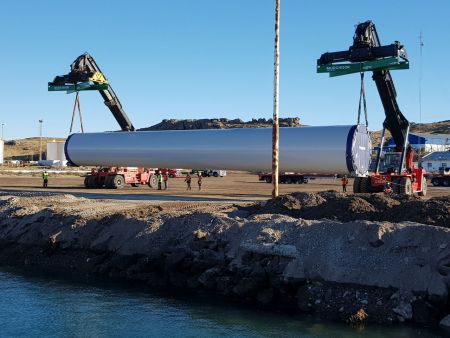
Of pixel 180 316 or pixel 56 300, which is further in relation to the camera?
pixel 56 300

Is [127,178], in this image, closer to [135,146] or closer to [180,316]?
[135,146]

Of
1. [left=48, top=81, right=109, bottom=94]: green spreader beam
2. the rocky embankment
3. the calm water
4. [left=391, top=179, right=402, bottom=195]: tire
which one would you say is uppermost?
[left=48, top=81, right=109, bottom=94]: green spreader beam

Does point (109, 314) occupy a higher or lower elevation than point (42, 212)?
lower

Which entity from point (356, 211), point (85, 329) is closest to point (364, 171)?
point (356, 211)

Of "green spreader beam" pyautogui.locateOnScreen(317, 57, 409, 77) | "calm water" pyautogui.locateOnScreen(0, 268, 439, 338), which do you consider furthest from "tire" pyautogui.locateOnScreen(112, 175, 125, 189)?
"calm water" pyautogui.locateOnScreen(0, 268, 439, 338)

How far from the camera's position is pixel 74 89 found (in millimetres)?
45531

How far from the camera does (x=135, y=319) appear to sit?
14.8 meters

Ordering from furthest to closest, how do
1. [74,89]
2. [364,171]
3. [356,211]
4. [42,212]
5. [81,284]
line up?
1. [74,89]
2. [364,171]
3. [42,212]
4. [356,211]
5. [81,284]

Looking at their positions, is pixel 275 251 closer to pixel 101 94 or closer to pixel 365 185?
pixel 365 185

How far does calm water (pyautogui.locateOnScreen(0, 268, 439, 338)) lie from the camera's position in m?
13.7

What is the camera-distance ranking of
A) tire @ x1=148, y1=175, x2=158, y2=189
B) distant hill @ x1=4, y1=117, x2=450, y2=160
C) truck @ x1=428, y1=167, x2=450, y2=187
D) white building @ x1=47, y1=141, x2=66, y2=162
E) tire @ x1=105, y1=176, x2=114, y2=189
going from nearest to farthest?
tire @ x1=105, y1=176, x2=114, y2=189
tire @ x1=148, y1=175, x2=158, y2=189
truck @ x1=428, y1=167, x2=450, y2=187
white building @ x1=47, y1=141, x2=66, y2=162
distant hill @ x1=4, y1=117, x2=450, y2=160

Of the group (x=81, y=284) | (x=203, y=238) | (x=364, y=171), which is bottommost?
(x=81, y=284)

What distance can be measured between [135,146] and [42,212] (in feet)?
50.1

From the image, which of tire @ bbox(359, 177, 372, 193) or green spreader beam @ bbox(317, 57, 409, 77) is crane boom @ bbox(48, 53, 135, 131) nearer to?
Answer: green spreader beam @ bbox(317, 57, 409, 77)
